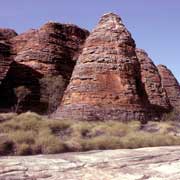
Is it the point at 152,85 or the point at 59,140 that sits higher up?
the point at 152,85

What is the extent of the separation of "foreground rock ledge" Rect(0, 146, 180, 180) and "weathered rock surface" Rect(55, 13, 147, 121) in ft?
60.5

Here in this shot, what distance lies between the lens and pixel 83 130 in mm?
19438

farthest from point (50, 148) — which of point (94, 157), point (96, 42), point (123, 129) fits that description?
point (96, 42)

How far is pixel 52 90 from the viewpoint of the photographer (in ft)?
122

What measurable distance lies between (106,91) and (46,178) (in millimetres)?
20537

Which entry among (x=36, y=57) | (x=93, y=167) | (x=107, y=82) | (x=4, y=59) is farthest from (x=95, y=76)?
(x=93, y=167)

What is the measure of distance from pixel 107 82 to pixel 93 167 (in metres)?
20.5

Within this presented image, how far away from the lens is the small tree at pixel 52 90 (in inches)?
1438

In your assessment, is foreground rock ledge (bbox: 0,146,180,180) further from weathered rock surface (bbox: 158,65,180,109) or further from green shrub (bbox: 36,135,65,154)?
weathered rock surface (bbox: 158,65,180,109)

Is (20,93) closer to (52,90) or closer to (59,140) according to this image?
(52,90)

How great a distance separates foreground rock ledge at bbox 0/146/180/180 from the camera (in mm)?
5559

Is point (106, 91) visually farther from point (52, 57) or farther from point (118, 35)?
point (52, 57)

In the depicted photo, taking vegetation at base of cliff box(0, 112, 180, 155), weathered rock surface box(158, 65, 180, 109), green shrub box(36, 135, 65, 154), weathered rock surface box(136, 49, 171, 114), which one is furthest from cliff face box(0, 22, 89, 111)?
green shrub box(36, 135, 65, 154)

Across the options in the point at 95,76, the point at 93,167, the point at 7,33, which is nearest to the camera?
the point at 93,167
